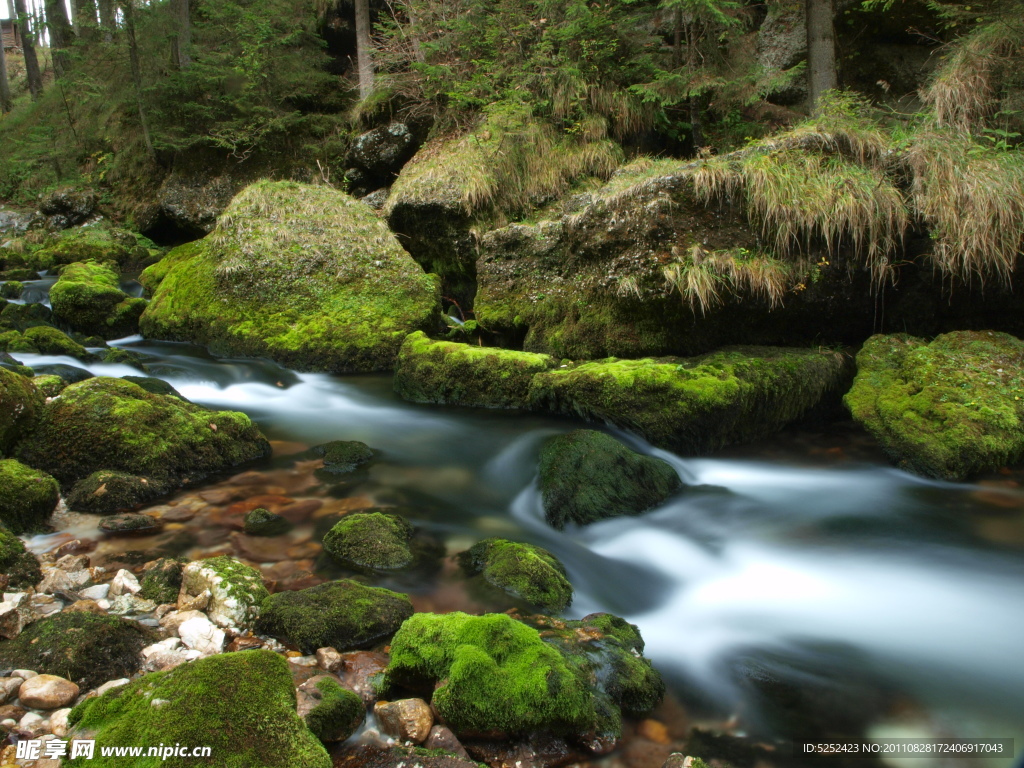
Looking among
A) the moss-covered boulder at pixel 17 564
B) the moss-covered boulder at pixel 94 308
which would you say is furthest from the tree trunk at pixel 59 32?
the moss-covered boulder at pixel 17 564

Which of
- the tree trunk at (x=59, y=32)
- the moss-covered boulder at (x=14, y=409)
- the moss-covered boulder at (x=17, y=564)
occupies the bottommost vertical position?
the moss-covered boulder at (x=17, y=564)

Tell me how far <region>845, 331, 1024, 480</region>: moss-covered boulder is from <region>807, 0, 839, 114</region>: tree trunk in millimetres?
4348

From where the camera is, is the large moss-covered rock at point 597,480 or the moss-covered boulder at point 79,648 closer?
the moss-covered boulder at point 79,648

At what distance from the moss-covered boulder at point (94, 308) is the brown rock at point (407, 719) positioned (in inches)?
347

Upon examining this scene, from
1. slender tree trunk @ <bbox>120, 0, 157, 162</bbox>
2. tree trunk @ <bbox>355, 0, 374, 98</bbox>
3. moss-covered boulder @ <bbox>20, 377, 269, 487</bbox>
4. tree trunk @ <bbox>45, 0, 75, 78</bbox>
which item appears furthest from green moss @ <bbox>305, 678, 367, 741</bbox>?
tree trunk @ <bbox>45, 0, 75, 78</bbox>

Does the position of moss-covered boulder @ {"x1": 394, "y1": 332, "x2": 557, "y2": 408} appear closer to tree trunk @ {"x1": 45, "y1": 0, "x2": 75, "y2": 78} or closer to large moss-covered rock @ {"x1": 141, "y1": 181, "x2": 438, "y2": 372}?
large moss-covered rock @ {"x1": 141, "y1": 181, "x2": 438, "y2": 372}

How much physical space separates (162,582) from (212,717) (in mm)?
1519

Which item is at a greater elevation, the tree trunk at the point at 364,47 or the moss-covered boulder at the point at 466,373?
the tree trunk at the point at 364,47

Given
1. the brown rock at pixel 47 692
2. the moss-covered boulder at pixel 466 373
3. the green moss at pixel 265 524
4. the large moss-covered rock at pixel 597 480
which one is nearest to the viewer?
the brown rock at pixel 47 692

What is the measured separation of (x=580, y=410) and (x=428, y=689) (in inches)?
146

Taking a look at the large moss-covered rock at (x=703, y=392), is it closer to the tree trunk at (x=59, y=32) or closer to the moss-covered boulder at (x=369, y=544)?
the moss-covered boulder at (x=369, y=544)

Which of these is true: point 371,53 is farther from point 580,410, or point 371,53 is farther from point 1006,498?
point 1006,498

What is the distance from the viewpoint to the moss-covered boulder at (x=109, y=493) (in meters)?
3.91

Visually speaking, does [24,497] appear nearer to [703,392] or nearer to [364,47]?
[703,392]
